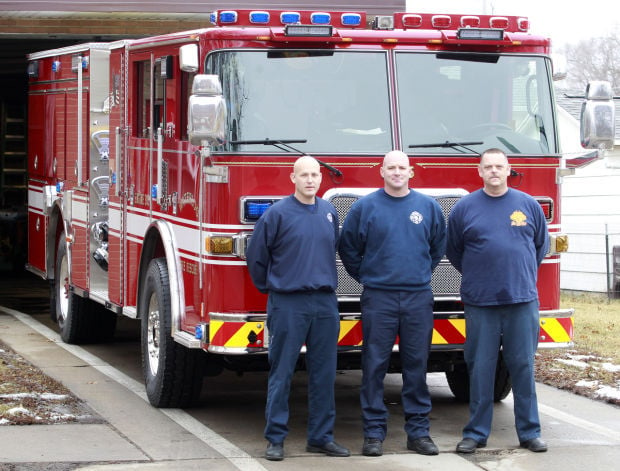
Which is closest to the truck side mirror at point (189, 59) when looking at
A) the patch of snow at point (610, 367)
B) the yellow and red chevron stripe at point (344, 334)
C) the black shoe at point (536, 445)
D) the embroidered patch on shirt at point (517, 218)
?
the yellow and red chevron stripe at point (344, 334)

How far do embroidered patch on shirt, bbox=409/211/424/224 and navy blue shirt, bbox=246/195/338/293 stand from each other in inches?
19.5

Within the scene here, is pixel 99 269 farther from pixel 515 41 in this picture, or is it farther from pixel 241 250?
pixel 515 41

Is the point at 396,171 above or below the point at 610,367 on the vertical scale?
above

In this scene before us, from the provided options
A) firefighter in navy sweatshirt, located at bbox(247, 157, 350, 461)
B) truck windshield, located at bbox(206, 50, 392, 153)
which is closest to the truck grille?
truck windshield, located at bbox(206, 50, 392, 153)

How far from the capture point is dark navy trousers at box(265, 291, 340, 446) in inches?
299

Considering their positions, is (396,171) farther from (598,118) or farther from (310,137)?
(598,118)

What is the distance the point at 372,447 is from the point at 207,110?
2293 mm

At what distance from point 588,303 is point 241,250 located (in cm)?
1175

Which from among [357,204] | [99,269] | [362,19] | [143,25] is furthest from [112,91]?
[143,25]

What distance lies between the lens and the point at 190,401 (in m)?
9.16

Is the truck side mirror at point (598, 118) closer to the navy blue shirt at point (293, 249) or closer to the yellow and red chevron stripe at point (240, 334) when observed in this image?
the navy blue shirt at point (293, 249)

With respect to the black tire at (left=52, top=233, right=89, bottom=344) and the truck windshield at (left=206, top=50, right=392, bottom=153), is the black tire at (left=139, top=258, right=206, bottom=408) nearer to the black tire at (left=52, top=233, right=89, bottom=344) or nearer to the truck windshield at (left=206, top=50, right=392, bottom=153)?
the truck windshield at (left=206, top=50, right=392, bottom=153)

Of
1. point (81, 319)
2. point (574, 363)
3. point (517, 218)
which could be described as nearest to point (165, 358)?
point (517, 218)

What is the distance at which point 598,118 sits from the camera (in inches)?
333
